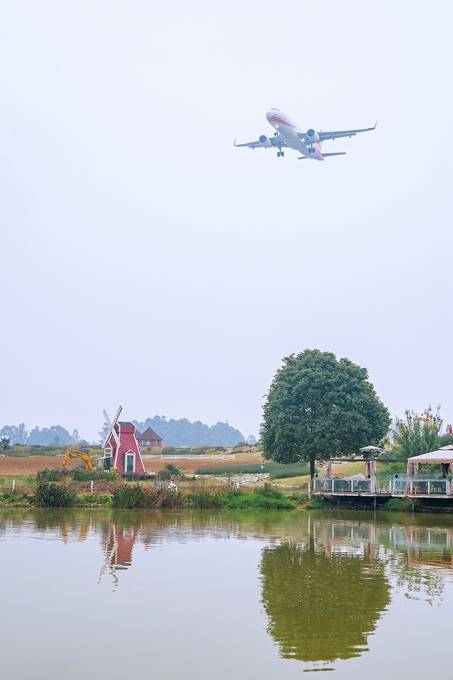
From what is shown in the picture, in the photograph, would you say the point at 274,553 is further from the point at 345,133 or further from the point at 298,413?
the point at 345,133

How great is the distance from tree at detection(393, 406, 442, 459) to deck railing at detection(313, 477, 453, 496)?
21.2ft

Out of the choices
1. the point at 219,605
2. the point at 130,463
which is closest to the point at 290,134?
the point at 130,463

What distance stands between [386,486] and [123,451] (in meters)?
19.6

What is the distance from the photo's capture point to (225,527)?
33938 millimetres

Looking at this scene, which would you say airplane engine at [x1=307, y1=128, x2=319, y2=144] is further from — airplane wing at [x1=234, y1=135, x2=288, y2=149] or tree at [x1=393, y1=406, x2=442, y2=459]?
tree at [x1=393, y1=406, x2=442, y2=459]

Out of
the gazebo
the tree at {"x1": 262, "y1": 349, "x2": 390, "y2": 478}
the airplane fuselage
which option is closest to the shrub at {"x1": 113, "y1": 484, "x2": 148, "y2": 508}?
the tree at {"x1": 262, "y1": 349, "x2": 390, "y2": 478}

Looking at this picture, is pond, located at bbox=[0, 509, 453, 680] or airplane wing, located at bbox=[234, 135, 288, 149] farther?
airplane wing, located at bbox=[234, 135, 288, 149]

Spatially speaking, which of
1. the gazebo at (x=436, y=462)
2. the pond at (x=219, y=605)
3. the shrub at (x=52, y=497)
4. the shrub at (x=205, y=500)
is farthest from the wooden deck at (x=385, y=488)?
the shrub at (x=52, y=497)

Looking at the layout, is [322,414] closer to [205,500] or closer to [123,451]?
[205,500]

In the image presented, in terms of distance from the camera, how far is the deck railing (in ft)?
137

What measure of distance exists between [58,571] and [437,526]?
20816 mm

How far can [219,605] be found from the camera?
17094 mm

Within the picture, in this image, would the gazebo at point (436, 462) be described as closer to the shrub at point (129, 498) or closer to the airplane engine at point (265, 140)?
the shrub at point (129, 498)

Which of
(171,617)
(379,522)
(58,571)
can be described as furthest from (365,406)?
(171,617)
